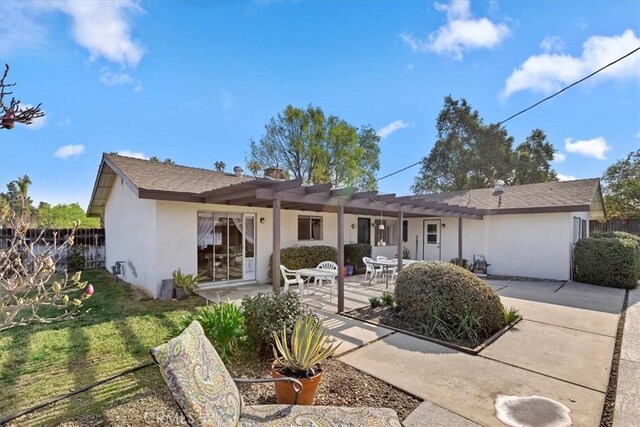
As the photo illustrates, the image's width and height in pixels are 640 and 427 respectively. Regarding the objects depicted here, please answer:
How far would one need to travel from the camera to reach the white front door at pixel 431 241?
15.6m

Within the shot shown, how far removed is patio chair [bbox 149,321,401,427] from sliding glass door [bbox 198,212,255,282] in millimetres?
7131

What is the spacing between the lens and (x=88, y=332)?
5730 mm

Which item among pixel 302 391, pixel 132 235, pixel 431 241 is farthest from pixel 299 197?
pixel 431 241

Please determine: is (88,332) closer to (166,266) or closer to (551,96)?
(166,266)

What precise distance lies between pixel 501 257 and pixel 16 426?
14.8m

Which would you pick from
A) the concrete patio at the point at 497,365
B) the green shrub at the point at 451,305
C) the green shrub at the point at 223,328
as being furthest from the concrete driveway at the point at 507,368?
the green shrub at the point at 223,328

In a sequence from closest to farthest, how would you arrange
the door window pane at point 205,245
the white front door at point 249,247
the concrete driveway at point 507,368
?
the concrete driveway at point 507,368
the door window pane at point 205,245
the white front door at point 249,247

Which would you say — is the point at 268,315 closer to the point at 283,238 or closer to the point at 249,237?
the point at 249,237

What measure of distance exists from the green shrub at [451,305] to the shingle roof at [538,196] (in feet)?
27.3

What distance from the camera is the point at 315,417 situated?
8.23 feet

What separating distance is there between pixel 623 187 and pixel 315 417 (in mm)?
29880

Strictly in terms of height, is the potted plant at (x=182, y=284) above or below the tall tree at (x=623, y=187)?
below

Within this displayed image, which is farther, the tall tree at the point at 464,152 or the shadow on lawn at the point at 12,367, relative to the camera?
the tall tree at the point at 464,152

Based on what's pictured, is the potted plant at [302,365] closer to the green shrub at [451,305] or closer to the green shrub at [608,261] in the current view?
the green shrub at [451,305]
